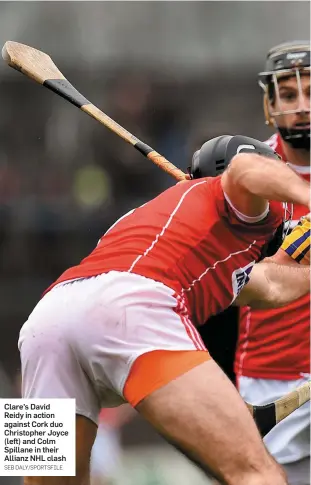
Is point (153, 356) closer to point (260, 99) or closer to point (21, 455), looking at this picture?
point (21, 455)

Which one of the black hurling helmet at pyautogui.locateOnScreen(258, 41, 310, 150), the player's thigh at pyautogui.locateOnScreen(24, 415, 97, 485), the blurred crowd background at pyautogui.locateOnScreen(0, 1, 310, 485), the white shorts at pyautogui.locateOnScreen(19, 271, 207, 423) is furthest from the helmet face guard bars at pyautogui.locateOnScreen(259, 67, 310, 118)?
the player's thigh at pyautogui.locateOnScreen(24, 415, 97, 485)

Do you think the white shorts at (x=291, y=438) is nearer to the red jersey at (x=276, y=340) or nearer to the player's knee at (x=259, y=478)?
the red jersey at (x=276, y=340)

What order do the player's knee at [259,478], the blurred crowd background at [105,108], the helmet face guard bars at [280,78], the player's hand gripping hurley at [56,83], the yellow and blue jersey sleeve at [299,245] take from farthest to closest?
1. the blurred crowd background at [105,108]
2. the helmet face guard bars at [280,78]
3. the player's hand gripping hurley at [56,83]
4. the yellow and blue jersey sleeve at [299,245]
5. the player's knee at [259,478]

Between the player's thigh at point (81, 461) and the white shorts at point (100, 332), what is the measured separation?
0.53 ft

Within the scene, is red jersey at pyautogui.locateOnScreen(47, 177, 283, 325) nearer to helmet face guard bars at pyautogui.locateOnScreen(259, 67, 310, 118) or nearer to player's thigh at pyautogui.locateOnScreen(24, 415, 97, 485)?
player's thigh at pyautogui.locateOnScreen(24, 415, 97, 485)

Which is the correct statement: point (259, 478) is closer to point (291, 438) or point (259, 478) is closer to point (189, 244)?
point (189, 244)

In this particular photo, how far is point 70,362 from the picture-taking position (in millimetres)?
2154

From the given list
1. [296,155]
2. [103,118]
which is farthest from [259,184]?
[296,155]

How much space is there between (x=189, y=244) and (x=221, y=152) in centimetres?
31

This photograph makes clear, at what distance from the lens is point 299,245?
2.72 metres

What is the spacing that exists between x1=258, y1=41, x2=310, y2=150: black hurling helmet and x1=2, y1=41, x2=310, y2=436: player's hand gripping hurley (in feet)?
1.49

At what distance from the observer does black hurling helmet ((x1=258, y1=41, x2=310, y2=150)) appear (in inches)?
122

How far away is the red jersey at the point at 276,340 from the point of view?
10.4 ft

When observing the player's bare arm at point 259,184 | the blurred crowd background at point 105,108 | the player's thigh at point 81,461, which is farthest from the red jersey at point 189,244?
the blurred crowd background at point 105,108
